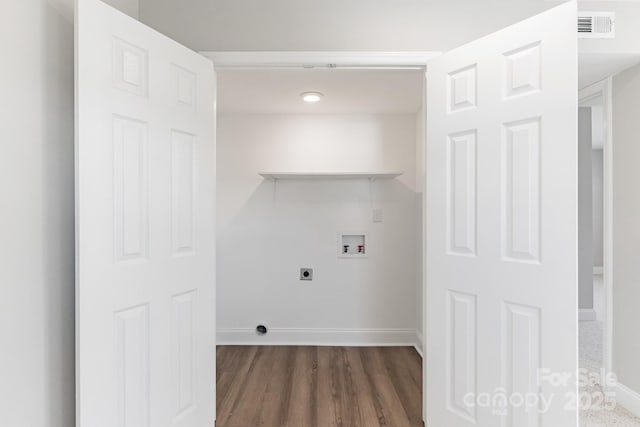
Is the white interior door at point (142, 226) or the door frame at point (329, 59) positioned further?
the door frame at point (329, 59)

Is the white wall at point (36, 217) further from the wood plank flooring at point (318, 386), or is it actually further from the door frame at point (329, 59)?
the wood plank flooring at point (318, 386)

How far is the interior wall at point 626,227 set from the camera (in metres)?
2.16

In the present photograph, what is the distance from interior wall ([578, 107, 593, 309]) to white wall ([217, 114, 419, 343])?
189 cm

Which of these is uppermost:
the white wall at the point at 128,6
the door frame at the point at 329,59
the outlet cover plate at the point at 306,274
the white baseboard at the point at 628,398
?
the white wall at the point at 128,6

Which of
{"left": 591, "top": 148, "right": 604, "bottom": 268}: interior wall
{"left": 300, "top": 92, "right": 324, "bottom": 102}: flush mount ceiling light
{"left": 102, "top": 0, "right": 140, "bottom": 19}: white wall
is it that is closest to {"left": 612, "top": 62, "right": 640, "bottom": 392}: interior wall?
{"left": 300, "top": 92, "right": 324, "bottom": 102}: flush mount ceiling light

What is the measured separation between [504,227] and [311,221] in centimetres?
220

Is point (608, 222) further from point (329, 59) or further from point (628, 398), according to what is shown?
point (329, 59)

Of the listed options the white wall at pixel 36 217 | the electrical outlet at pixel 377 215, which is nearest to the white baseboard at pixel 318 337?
the electrical outlet at pixel 377 215

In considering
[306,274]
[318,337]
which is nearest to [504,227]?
[306,274]

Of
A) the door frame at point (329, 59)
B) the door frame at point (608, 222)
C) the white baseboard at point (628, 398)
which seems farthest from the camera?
the door frame at point (608, 222)

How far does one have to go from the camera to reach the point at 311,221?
11.7ft

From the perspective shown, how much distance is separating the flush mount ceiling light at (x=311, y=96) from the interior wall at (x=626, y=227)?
6.86ft

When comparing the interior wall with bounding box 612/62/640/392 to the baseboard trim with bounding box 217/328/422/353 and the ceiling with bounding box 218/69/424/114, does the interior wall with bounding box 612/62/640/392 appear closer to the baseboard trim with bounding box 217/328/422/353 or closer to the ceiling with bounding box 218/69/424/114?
the ceiling with bounding box 218/69/424/114

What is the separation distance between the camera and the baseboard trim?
3.51m
